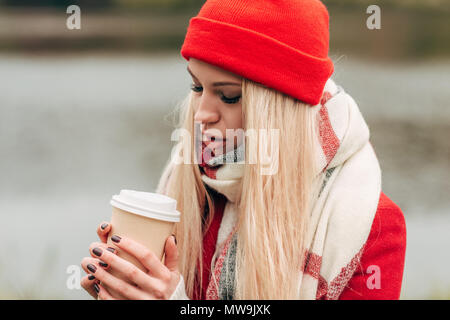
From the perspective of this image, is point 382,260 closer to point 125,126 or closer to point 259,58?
point 259,58

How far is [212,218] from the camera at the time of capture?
1962mm

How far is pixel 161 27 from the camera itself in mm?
19219

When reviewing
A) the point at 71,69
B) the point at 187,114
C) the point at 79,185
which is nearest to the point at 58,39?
the point at 71,69

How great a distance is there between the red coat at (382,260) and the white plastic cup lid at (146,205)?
24.2 inches

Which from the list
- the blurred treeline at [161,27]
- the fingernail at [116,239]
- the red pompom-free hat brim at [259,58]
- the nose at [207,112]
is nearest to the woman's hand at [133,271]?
the fingernail at [116,239]

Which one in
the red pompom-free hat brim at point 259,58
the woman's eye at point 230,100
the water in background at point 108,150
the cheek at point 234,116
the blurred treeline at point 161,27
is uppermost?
the blurred treeline at point 161,27

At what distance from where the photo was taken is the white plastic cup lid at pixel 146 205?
156 cm

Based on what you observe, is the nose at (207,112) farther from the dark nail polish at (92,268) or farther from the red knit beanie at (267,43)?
the dark nail polish at (92,268)

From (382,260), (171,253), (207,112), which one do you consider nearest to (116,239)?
(171,253)

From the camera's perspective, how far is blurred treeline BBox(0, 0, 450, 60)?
13.3 metres

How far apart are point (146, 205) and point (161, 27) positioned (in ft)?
60.3

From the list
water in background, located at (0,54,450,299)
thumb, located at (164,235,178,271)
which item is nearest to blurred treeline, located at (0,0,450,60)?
water in background, located at (0,54,450,299)
